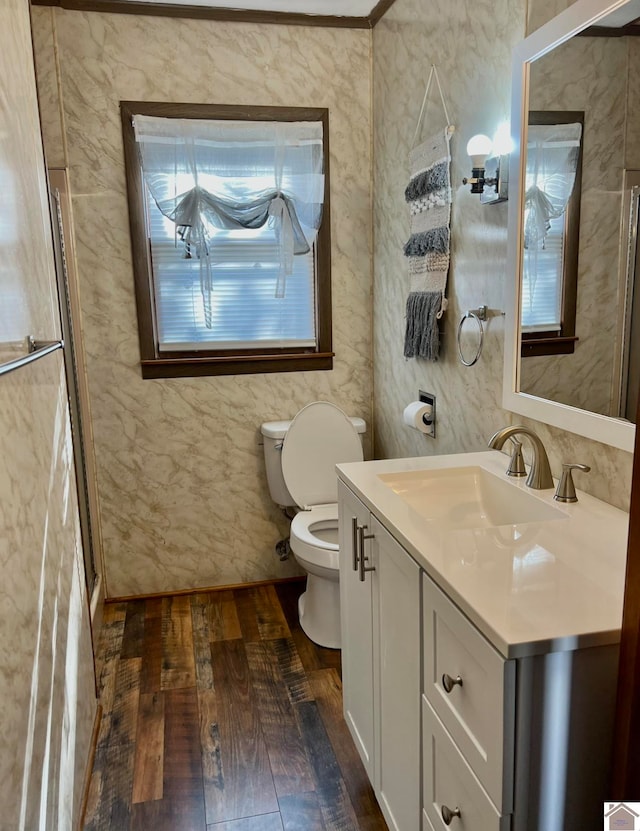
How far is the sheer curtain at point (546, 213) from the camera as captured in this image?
1552 mm

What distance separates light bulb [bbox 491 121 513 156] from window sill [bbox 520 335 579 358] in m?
0.53

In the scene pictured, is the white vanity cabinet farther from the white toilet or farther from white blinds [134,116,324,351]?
white blinds [134,116,324,351]

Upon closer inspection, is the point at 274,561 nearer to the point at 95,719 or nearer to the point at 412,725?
the point at 95,719

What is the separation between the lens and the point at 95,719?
85.0 inches

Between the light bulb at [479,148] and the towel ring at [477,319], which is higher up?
the light bulb at [479,148]

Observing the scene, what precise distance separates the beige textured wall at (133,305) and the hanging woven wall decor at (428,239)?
2.12ft

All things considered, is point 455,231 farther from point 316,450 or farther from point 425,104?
point 316,450

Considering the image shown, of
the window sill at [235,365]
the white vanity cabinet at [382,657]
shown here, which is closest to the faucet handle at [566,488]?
the white vanity cabinet at [382,657]

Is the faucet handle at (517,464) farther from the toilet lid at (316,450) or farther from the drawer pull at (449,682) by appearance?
the toilet lid at (316,450)

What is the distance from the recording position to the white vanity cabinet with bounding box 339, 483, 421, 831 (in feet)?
4.47

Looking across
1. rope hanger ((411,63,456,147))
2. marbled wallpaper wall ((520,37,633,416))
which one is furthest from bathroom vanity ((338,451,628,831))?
rope hanger ((411,63,456,147))

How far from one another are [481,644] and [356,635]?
88cm

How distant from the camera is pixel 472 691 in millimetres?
1052

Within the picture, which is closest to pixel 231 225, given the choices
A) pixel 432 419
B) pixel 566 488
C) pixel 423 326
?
pixel 423 326
